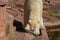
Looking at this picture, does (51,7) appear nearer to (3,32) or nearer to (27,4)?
(27,4)

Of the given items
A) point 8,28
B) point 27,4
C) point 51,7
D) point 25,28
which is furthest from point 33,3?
point 51,7

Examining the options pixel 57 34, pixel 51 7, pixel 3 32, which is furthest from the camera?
pixel 51 7

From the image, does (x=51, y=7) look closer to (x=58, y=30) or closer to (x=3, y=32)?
(x=58, y=30)

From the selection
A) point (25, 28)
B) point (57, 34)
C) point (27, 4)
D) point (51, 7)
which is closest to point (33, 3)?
point (27, 4)

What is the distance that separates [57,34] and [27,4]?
3239 mm

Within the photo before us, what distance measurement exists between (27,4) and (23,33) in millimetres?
906

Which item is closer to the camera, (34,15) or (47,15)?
(34,15)

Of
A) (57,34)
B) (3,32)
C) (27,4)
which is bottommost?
(57,34)

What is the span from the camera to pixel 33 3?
22.7 ft

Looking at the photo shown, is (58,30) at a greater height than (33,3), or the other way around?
(33,3)

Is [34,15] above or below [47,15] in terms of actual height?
above

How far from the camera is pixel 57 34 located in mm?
9820

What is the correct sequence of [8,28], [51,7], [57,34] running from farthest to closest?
[51,7]
[57,34]
[8,28]

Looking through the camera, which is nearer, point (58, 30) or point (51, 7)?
point (58, 30)
